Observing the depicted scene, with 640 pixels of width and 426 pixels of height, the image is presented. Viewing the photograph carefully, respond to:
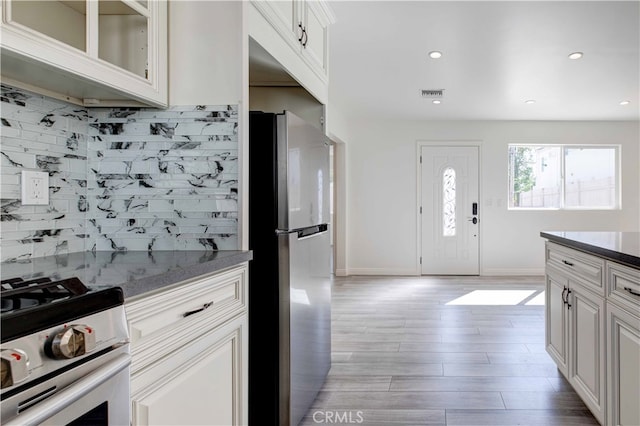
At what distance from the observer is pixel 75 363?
2.24 ft

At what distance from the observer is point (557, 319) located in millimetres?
2377

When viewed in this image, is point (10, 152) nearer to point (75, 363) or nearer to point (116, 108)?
point (116, 108)

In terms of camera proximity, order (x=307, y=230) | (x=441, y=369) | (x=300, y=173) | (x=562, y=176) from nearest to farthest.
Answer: (x=300, y=173) → (x=307, y=230) → (x=441, y=369) → (x=562, y=176)

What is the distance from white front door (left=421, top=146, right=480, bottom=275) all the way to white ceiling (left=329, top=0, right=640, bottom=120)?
2.79 ft

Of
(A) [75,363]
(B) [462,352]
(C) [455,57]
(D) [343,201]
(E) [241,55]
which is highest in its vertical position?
(C) [455,57]

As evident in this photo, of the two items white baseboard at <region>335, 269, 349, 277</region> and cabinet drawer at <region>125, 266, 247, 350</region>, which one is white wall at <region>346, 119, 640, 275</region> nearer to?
white baseboard at <region>335, 269, 349, 277</region>

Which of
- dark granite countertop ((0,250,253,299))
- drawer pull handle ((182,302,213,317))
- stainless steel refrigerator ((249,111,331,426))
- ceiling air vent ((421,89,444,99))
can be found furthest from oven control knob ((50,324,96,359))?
ceiling air vent ((421,89,444,99))

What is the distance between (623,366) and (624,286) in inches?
12.5

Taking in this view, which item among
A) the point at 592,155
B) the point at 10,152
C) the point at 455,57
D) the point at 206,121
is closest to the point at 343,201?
the point at 455,57

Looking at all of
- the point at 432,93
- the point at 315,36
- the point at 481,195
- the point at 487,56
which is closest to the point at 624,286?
the point at 315,36

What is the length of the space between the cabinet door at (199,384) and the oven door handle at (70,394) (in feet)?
0.47

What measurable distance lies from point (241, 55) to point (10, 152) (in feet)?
2.73

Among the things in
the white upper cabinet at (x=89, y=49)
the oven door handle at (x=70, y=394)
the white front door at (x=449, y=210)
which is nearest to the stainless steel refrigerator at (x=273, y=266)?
the white upper cabinet at (x=89, y=49)

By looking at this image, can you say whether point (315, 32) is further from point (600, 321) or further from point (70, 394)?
point (70, 394)
